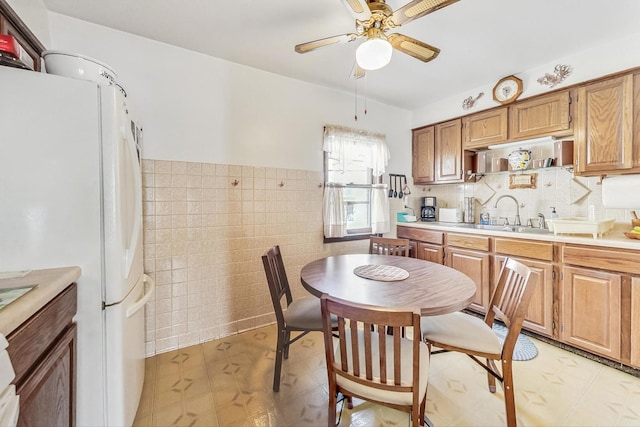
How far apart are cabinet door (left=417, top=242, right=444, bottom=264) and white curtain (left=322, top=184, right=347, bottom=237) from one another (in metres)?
1.03

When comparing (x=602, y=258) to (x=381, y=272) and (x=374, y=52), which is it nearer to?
(x=381, y=272)

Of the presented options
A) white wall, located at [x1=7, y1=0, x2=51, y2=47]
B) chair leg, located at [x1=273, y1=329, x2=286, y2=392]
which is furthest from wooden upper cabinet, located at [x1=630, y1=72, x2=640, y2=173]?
white wall, located at [x1=7, y1=0, x2=51, y2=47]

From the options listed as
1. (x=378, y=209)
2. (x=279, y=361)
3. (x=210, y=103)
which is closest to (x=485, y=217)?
(x=378, y=209)

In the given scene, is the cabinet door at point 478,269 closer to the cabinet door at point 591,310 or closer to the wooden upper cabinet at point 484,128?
the cabinet door at point 591,310

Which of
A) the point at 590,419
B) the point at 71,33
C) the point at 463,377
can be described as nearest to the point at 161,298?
the point at 71,33

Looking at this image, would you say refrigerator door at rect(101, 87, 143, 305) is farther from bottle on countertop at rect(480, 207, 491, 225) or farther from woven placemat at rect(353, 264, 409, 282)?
bottle on countertop at rect(480, 207, 491, 225)

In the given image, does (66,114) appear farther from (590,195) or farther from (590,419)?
(590,195)

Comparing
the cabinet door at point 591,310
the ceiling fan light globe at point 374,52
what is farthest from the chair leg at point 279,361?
the cabinet door at point 591,310

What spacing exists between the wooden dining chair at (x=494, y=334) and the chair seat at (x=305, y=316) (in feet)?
2.10

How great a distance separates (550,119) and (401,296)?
7.77ft

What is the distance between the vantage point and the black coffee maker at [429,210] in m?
3.52

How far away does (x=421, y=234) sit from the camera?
319cm

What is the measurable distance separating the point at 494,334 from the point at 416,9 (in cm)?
179

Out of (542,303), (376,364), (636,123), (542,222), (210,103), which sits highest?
(210,103)
